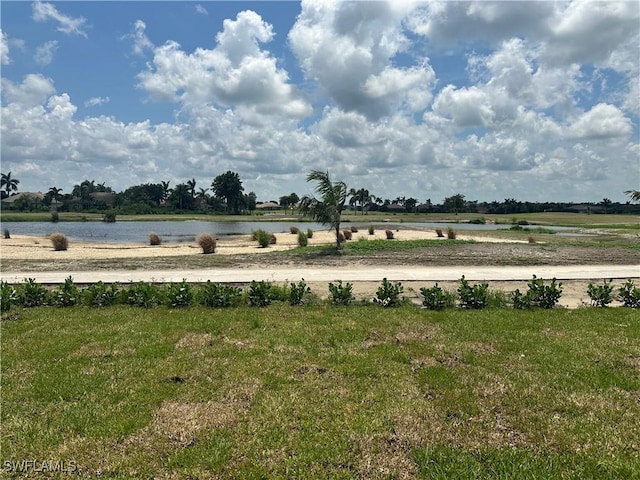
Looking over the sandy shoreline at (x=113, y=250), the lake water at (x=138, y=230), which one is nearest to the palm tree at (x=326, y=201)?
the sandy shoreline at (x=113, y=250)

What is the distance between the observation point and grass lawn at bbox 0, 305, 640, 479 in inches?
150

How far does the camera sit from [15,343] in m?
6.97

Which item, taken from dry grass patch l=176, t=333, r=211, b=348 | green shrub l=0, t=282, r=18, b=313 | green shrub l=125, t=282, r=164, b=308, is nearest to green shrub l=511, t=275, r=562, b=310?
dry grass patch l=176, t=333, r=211, b=348

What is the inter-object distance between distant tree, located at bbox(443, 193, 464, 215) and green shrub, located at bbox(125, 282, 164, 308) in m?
144

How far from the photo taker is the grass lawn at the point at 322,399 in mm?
3809

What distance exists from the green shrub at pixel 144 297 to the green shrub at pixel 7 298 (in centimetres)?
235

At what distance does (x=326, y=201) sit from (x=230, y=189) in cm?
12448

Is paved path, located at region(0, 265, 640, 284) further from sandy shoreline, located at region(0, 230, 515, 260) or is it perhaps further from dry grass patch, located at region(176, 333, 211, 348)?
sandy shoreline, located at region(0, 230, 515, 260)

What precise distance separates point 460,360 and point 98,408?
15.6 ft

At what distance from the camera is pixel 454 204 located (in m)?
150

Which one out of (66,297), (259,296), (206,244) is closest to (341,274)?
(259,296)

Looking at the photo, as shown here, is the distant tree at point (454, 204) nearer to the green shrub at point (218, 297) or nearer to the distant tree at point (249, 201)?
the distant tree at point (249, 201)

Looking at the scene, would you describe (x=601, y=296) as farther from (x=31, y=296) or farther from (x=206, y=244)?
(x=206, y=244)

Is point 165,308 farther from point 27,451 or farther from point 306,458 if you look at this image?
point 306,458
